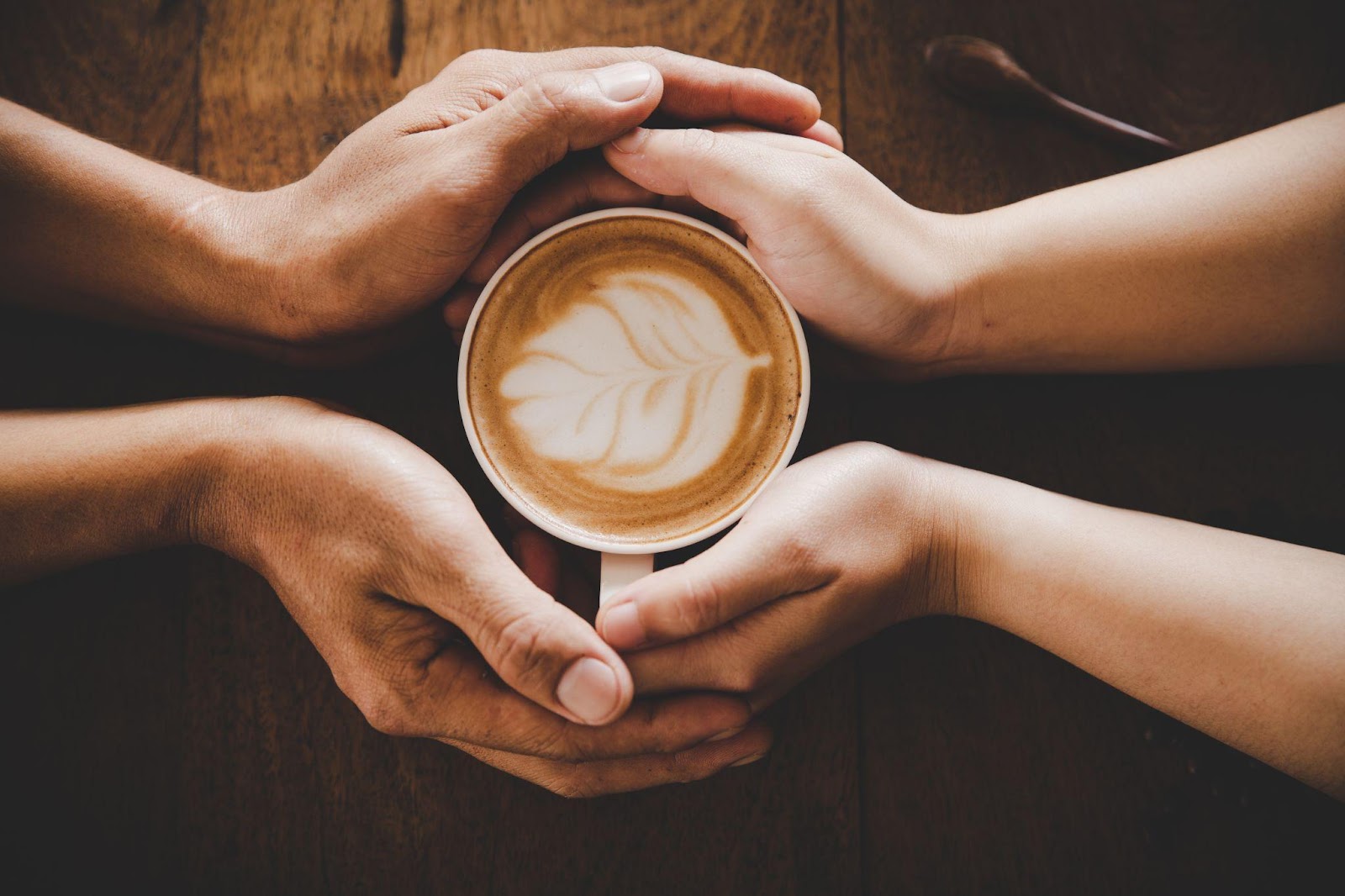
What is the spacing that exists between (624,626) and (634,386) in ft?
0.95

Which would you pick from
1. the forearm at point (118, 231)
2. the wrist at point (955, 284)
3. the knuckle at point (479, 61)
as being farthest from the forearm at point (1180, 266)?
the forearm at point (118, 231)

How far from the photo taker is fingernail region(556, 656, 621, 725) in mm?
758

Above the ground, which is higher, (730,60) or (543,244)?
(730,60)

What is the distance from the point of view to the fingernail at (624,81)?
0.87 metres

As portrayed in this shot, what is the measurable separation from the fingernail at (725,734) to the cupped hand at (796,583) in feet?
0.12

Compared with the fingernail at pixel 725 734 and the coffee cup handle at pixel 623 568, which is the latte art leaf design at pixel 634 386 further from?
the fingernail at pixel 725 734

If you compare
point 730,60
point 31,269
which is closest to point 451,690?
point 31,269

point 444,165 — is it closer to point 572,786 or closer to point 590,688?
point 590,688

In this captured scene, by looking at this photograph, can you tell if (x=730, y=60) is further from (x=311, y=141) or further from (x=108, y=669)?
(x=108, y=669)

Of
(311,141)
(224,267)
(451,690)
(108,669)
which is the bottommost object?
(108,669)

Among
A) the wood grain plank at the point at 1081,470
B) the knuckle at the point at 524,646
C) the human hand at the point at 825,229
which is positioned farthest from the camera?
the wood grain plank at the point at 1081,470

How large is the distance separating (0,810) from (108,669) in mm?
231

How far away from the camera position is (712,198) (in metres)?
0.89

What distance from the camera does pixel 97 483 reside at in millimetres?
893
